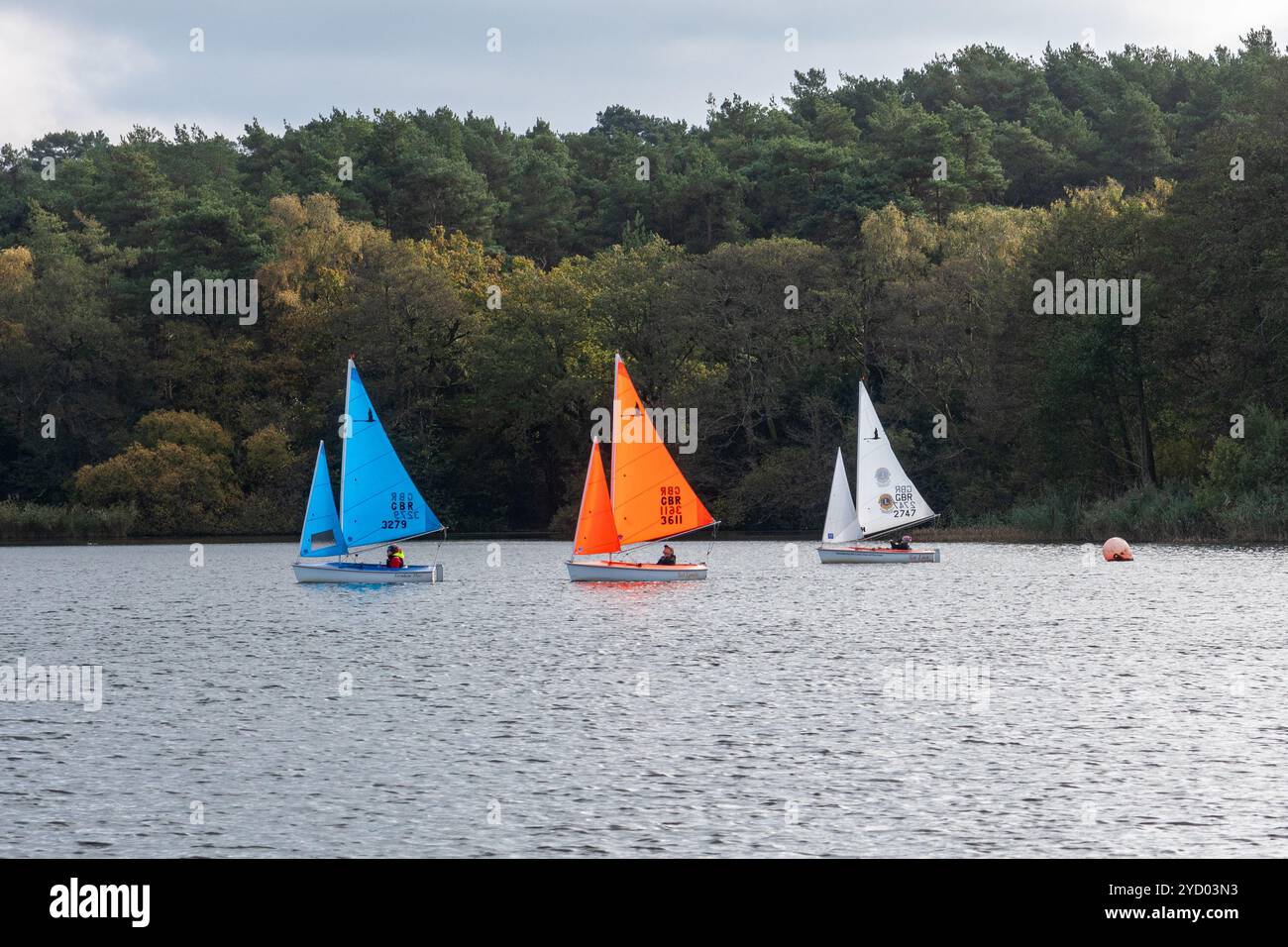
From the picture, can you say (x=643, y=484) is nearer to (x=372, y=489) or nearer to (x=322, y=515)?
(x=372, y=489)

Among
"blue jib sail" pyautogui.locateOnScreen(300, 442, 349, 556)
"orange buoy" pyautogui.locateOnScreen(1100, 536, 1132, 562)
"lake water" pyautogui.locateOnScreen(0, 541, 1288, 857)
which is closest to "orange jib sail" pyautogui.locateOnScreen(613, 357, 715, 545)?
"lake water" pyautogui.locateOnScreen(0, 541, 1288, 857)

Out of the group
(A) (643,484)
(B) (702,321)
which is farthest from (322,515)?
(B) (702,321)

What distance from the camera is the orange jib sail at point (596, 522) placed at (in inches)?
2073

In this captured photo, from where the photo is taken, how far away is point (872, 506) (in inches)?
2689

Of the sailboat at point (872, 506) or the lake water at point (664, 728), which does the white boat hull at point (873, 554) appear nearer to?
the sailboat at point (872, 506)

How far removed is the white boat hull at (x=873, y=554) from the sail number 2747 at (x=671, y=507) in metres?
16.6

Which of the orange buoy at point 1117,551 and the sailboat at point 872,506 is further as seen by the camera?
the sailboat at point 872,506

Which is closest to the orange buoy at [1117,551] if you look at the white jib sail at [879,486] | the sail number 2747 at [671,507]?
the white jib sail at [879,486]

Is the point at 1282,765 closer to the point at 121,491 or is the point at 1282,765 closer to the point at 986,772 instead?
the point at 986,772

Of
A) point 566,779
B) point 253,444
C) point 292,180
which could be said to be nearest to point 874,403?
point 253,444

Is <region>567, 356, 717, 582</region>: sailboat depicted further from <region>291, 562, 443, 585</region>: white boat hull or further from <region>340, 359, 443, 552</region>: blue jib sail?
<region>291, 562, 443, 585</region>: white boat hull

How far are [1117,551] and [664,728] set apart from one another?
4461 centimetres
